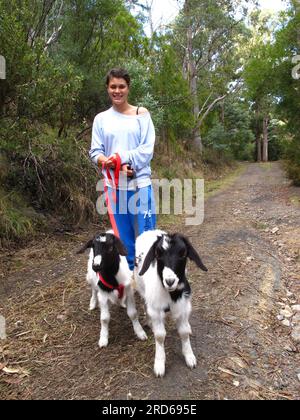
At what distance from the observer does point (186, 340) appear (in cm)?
295

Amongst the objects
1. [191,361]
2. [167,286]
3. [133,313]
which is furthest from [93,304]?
[167,286]

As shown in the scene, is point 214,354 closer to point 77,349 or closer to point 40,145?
point 77,349

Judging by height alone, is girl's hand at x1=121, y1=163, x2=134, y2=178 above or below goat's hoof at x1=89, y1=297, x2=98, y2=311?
above

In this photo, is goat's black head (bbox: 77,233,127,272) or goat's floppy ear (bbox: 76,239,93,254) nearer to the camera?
goat's black head (bbox: 77,233,127,272)

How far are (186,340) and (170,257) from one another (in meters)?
0.80

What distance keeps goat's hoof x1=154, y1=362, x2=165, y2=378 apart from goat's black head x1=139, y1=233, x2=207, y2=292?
0.66 meters

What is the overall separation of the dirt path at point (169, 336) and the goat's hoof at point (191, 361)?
5 centimetres

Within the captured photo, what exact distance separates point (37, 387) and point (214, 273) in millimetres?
2809

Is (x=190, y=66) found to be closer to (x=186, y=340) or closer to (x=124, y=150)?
(x=124, y=150)

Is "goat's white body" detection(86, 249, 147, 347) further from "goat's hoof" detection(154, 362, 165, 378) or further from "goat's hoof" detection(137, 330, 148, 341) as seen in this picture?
"goat's hoof" detection(154, 362, 165, 378)

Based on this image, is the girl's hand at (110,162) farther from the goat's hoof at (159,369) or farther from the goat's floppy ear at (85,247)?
the goat's hoof at (159,369)

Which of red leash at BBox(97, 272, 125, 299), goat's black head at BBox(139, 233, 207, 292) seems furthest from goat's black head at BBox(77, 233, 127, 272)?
goat's black head at BBox(139, 233, 207, 292)

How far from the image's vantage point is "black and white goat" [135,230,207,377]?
2.67 m
